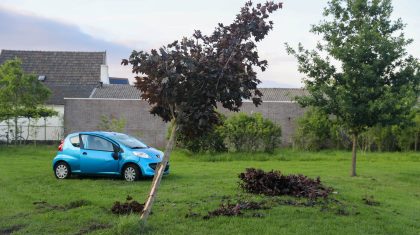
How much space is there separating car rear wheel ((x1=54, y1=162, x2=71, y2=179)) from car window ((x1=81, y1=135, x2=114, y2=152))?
791 mm

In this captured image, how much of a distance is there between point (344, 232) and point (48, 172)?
1158cm

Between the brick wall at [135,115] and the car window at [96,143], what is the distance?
53.4 feet

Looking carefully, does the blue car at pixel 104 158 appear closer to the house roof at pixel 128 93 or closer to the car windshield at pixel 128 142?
the car windshield at pixel 128 142

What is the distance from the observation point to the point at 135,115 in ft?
107

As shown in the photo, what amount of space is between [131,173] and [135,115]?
17.8 metres

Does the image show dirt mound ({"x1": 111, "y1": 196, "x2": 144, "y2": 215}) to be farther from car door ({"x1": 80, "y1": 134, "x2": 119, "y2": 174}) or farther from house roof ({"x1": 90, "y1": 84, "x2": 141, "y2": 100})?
house roof ({"x1": 90, "y1": 84, "x2": 141, "y2": 100})

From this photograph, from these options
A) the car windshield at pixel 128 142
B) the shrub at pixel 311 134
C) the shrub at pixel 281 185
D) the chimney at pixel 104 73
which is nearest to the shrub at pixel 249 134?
the shrub at pixel 311 134

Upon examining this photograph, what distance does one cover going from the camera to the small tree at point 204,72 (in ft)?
26.4

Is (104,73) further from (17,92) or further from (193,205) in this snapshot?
(193,205)

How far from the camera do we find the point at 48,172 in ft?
57.0

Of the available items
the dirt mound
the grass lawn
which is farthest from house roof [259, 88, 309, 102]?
the dirt mound

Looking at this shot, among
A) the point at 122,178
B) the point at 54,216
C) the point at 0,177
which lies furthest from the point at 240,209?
the point at 0,177

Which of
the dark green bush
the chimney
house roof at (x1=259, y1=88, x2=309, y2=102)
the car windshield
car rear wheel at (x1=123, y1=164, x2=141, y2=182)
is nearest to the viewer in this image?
car rear wheel at (x1=123, y1=164, x2=141, y2=182)

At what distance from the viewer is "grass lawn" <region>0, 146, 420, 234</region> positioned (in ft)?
28.2
